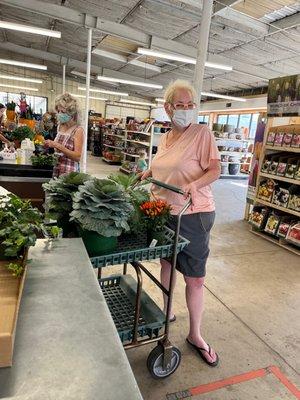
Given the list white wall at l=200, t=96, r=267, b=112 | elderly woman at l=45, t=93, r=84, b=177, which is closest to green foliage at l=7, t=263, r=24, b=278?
elderly woman at l=45, t=93, r=84, b=177

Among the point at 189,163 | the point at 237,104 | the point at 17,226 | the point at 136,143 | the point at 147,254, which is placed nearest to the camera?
the point at 17,226

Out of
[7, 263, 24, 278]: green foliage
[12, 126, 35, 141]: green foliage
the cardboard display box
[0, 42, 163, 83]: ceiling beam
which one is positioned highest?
[0, 42, 163, 83]: ceiling beam

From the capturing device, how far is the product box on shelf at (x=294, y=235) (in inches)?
167

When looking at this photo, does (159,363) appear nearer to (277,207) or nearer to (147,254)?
(147,254)

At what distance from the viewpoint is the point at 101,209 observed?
1358 millimetres

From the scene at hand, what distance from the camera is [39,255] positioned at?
1.07 metres

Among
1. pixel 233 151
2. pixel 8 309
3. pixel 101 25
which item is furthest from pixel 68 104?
pixel 233 151

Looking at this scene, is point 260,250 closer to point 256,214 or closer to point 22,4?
point 256,214

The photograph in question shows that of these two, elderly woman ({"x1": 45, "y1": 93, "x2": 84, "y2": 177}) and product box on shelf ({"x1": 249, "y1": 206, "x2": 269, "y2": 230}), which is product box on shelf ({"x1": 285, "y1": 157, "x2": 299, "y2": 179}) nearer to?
product box on shelf ({"x1": 249, "y1": 206, "x2": 269, "y2": 230})

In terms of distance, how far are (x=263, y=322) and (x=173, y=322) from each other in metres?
0.76

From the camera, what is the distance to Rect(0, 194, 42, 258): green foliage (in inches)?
35.2

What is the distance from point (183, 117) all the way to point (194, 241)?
735 millimetres

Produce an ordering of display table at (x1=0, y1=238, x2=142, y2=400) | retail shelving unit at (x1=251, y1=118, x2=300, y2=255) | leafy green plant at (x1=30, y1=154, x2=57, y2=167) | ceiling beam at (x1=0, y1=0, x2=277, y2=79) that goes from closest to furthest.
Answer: display table at (x1=0, y1=238, x2=142, y2=400) < leafy green plant at (x1=30, y1=154, x2=57, y2=167) < retail shelving unit at (x1=251, y1=118, x2=300, y2=255) < ceiling beam at (x1=0, y1=0, x2=277, y2=79)

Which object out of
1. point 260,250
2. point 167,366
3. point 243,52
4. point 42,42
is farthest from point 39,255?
point 42,42
